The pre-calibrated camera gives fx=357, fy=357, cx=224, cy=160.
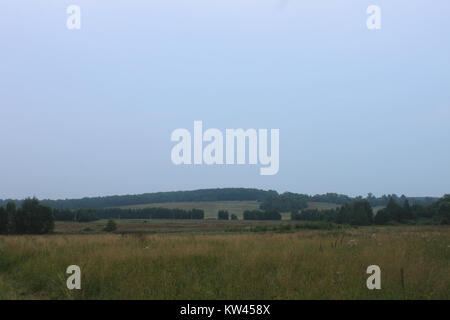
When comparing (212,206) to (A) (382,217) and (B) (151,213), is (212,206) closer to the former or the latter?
(B) (151,213)

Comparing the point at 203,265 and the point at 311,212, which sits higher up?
the point at 203,265

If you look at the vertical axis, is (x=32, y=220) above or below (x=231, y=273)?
below

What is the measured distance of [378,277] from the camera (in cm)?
625

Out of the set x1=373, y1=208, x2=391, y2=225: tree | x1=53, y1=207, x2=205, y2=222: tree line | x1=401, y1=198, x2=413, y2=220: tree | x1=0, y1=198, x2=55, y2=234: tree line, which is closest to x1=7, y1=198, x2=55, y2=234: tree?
x1=0, y1=198, x2=55, y2=234: tree line

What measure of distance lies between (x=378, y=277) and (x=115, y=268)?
16.2ft

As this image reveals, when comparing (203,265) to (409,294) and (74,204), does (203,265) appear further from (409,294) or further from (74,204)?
(74,204)

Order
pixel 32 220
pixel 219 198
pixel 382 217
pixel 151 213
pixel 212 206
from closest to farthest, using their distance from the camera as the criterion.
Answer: pixel 32 220 < pixel 382 217 < pixel 151 213 < pixel 212 206 < pixel 219 198

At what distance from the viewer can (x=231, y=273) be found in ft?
22.1

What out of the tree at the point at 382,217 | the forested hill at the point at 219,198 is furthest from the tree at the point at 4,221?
the tree at the point at 382,217

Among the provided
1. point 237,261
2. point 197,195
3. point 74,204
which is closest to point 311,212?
point 197,195

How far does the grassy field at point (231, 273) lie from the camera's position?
19.1 ft

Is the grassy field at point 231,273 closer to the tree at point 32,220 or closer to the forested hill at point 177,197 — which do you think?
the tree at point 32,220

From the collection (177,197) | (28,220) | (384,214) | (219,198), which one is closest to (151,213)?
(177,197)

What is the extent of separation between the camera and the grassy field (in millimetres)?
5828
